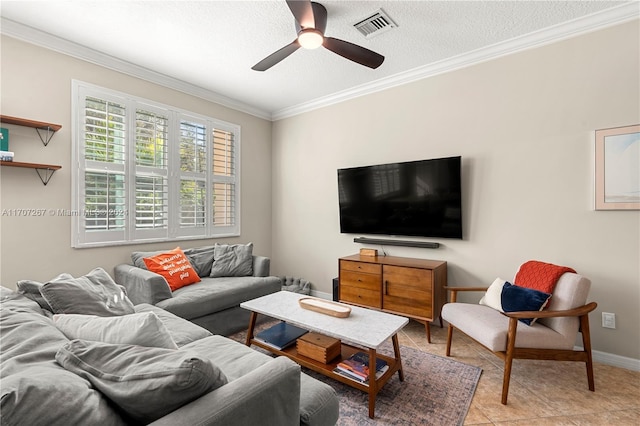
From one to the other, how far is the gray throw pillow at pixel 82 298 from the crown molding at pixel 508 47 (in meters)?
3.31

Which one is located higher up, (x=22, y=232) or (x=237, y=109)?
(x=237, y=109)

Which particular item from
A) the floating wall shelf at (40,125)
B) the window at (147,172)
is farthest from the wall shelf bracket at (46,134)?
the window at (147,172)

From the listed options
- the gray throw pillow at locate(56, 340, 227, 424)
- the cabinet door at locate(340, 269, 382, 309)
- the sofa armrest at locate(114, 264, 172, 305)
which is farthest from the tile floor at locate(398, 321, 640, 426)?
the sofa armrest at locate(114, 264, 172, 305)

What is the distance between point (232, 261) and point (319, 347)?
1.88 metres

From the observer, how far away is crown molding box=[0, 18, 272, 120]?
2555 mm

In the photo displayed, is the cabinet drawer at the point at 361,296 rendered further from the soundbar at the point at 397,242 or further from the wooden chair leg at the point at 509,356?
the wooden chair leg at the point at 509,356

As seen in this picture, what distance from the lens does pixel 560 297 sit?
2.14 meters

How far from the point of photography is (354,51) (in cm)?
232

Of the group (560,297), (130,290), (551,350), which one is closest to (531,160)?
(560,297)

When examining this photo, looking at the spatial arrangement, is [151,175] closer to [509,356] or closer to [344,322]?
[344,322]

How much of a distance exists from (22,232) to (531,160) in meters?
4.50

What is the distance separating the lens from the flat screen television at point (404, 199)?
3090mm

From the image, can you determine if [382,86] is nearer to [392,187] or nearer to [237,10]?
[392,187]

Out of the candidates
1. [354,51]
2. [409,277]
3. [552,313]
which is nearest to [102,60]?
[354,51]
